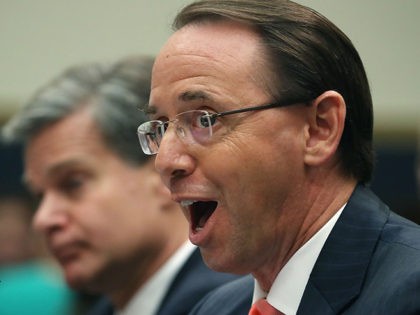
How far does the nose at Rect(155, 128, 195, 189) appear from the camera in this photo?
2.02 m

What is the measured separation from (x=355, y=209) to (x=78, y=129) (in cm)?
149

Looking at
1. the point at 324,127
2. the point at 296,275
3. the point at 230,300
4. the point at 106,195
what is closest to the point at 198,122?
the point at 324,127

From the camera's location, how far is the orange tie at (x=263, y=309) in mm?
2004

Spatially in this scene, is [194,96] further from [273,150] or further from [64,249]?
[64,249]

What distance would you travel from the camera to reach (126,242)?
10.3ft

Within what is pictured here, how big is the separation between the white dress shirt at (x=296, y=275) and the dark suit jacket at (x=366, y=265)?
3 cm

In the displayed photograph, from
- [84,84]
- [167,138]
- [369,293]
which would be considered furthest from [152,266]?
[369,293]

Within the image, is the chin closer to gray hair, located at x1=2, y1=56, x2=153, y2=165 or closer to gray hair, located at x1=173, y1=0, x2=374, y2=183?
gray hair, located at x1=2, y1=56, x2=153, y2=165

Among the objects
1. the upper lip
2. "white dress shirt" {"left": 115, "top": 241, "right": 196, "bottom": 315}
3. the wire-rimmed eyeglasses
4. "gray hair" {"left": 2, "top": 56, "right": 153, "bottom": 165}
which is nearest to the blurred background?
"gray hair" {"left": 2, "top": 56, "right": 153, "bottom": 165}

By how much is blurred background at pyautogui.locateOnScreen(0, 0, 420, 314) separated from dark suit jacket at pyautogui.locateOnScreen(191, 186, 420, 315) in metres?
4.21

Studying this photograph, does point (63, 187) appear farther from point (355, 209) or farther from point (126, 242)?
point (355, 209)

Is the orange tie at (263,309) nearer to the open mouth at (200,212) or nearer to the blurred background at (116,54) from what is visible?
the open mouth at (200,212)

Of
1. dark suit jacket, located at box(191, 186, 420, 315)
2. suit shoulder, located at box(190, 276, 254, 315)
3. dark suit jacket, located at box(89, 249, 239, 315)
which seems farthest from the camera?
dark suit jacket, located at box(89, 249, 239, 315)

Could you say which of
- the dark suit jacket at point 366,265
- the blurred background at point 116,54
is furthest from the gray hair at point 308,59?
the blurred background at point 116,54
